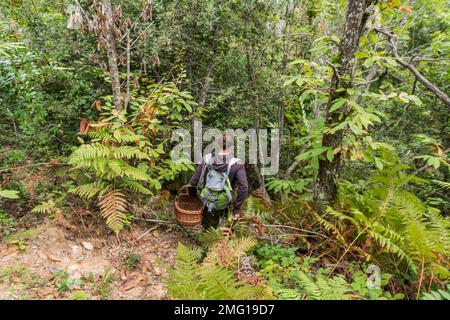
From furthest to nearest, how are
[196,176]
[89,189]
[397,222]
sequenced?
[196,176]
[89,189]
[397,222]

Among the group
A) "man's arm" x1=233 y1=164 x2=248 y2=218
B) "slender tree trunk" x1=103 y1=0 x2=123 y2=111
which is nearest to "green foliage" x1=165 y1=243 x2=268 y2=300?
"man's arm" x1=233 y1=164 x2=248 y2=218

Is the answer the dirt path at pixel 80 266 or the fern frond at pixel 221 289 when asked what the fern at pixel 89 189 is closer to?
the dirt path at pixel 80 266

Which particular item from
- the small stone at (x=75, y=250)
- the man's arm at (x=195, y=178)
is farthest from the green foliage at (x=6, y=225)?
the man's arm at (x=195, y=178)

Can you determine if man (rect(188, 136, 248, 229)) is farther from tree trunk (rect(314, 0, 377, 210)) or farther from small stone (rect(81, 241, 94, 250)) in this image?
small stone (rect(81, 241, 94, 250))

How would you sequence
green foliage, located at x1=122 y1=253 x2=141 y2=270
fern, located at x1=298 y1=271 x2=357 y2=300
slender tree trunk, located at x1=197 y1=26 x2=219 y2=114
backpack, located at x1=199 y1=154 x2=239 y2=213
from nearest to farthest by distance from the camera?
fern, located at x1=298 y1=271 x2=357 y2=300 < green foliage, located at x1=122 y1=253 x2=141 y2=270 < backpack, located at x1=199 y1=154 x2=239 y2=213 < slender tree trunk, located at x1=197 y1=26 x2=219 y2=114

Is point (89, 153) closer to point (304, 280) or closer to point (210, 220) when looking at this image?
point (210, 220)

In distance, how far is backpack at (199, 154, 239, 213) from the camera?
4066 millimetres

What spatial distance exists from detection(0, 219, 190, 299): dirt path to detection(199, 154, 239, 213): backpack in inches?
39.1

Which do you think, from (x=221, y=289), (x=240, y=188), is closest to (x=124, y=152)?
(x=240, y=188)

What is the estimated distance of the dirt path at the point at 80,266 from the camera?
3059 millimetres

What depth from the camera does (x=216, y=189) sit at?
406 cm

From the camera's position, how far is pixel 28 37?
495 cm

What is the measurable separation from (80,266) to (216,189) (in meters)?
1.97

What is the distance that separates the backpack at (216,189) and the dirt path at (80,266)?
99 centimetres
